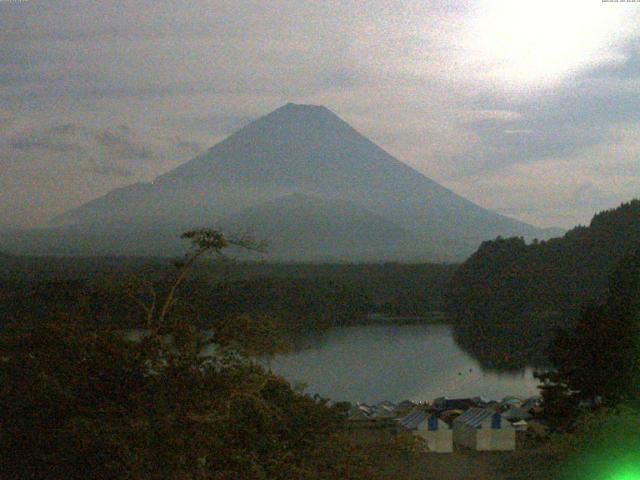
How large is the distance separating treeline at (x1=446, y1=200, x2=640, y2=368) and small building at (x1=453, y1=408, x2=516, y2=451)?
22777mm

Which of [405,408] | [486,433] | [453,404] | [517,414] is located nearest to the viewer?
[486,433]

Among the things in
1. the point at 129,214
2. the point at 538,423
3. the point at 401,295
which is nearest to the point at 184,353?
the point at 538,423

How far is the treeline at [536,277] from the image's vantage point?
3528cm

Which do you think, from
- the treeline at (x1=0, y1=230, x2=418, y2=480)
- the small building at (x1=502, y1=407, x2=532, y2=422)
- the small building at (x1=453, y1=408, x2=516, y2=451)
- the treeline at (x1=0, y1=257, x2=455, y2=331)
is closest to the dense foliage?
the small building at (x1=453, y1=408, x2=516, y2=451)

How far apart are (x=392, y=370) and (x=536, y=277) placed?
56.9ft

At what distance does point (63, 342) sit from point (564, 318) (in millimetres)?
30908

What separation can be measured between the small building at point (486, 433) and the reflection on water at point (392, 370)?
4483mm

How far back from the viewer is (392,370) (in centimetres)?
2225

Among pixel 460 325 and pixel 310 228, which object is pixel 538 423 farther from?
pixel 310 228

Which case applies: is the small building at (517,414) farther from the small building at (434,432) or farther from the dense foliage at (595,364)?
the small building at (434,432)

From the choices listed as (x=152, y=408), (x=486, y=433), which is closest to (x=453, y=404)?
(x=486, y=433)

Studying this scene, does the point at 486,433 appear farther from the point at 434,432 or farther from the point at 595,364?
the point at 595,364

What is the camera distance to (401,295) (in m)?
41.7

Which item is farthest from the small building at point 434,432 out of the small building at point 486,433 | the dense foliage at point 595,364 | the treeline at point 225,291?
the treeline at point 225,291
